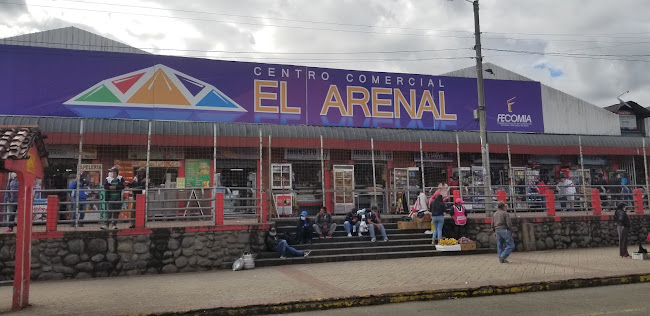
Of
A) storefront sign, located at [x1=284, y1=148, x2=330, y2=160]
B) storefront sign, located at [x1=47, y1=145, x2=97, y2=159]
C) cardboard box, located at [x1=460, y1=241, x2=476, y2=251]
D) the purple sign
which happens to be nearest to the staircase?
cardboard box, located at [x1=460, y1=241, x2=476, y2=251]

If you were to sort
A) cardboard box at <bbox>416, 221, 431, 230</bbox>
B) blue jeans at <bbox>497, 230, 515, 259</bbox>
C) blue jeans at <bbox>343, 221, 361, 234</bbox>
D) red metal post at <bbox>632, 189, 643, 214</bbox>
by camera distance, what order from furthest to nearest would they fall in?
1. red metal post at <bbox>632, 189, 643, 214</bbox>
2. cardboard box at <bbox>416, 221, 431, 230</bbox>
3. blue jeans at <bbox>343, 221, 361, 234</bbox>
4. blue jeans at <bbox>497, 230, 515, 259</bbox>

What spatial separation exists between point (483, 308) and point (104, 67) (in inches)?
615

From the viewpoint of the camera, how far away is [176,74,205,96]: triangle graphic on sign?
689 inches

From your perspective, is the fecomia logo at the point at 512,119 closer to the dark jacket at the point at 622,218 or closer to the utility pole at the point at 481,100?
the utility pole at the point at 481,100

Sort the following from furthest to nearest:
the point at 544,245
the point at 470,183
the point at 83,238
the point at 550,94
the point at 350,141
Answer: the point at 550,94, the point at 470,183, the point at 350,141, the point at 544,245, the point at 83,238

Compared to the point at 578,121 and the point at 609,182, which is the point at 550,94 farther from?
the point at 609,182

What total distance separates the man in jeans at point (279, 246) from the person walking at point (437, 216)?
13.0ft

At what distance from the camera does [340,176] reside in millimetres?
18328

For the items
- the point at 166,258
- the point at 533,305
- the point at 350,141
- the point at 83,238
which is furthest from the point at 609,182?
the point at 83,238

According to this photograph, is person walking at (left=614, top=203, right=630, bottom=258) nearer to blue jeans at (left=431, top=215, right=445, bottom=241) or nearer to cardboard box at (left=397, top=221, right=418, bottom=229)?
blue jeans at (left=431, top=215, right=445, bottom=241)

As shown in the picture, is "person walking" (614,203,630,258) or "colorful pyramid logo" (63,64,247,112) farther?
"colorful pyramid logo" (63,64,247,112)

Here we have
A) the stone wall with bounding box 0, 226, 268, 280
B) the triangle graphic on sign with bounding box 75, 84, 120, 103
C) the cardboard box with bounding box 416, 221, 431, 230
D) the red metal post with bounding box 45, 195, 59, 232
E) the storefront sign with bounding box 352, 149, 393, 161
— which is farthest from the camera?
the storefront sign with bounding box 352, 149, 393, 161

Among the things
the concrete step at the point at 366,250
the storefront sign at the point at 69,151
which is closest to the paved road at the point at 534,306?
the concrete step at the point at 366,250

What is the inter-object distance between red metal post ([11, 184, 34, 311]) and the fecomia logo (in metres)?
19.1
